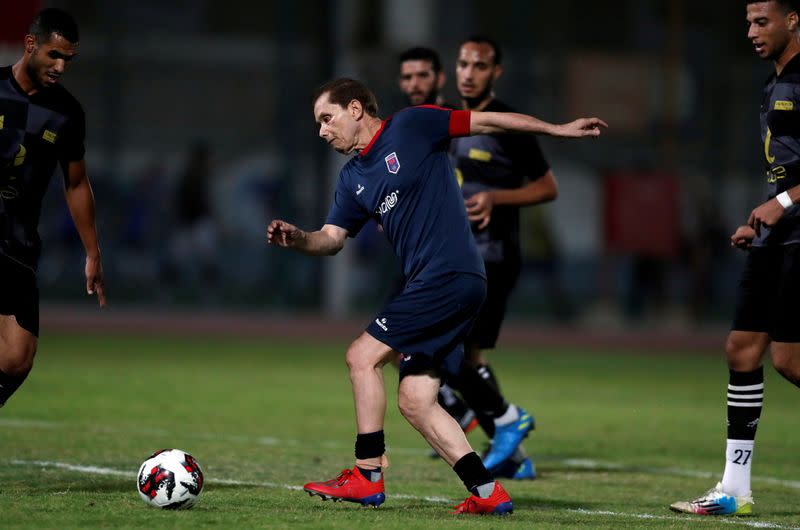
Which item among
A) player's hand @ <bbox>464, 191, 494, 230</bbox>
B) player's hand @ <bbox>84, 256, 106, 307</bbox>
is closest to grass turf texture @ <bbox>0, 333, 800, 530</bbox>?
player's hand @ <bbox>84, 256, 106, 307</bbox>

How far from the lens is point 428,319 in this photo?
6.98 m

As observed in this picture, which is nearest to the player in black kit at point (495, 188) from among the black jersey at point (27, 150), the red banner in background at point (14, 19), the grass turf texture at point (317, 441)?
the grass turf texture at point (317, 441)

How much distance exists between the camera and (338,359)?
59.5 ft

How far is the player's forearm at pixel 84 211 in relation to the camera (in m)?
7.77

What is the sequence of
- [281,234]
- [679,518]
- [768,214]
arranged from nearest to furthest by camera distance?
[281,234] → [768,214] → [679,518]

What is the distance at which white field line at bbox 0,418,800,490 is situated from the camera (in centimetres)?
923

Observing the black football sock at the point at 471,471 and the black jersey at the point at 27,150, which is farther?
the black jersey at the point at 27,150

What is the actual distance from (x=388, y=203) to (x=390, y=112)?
17117 millimetres

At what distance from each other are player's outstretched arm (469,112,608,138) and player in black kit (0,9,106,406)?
217 cm

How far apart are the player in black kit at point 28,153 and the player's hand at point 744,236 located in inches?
136

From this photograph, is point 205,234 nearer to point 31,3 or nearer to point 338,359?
point 338,359

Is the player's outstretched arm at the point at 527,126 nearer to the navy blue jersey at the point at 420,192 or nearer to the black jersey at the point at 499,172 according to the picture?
the navy blue jersey at the point at 420,192

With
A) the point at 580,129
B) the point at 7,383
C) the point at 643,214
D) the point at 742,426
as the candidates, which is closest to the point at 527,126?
the point at 580,129

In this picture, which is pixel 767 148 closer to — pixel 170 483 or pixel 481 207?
pixel 481 207
